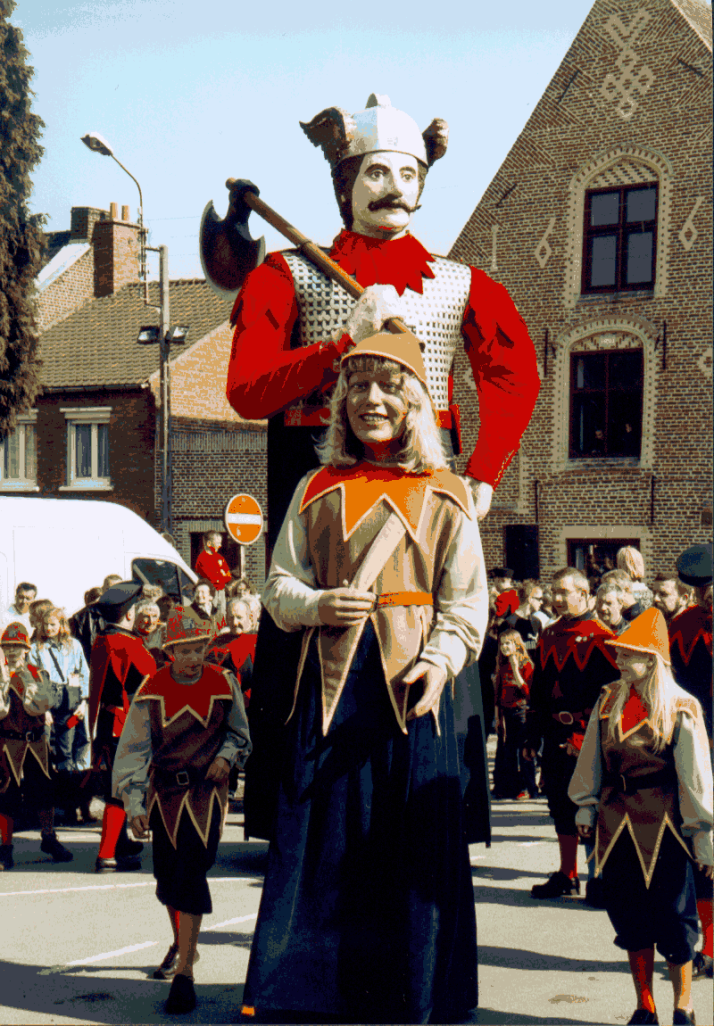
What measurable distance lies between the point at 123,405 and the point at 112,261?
414 centimetres

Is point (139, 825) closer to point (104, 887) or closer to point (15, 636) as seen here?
point (104, 887)

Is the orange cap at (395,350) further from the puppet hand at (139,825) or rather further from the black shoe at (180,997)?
the black shoe at (180,997)

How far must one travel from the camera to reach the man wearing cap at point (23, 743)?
331 inches

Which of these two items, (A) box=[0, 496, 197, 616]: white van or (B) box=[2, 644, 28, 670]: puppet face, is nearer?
(B) box=[2, 644, 28, 670]: puppet face

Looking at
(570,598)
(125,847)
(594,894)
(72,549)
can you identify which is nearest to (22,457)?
(72,549)

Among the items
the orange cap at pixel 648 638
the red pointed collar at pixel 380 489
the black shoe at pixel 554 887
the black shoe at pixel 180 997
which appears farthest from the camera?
the black shoe at pixel 554 887

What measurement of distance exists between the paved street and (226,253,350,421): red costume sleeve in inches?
87.5

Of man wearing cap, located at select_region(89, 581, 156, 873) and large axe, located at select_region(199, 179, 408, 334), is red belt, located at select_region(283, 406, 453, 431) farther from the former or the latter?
man wearing cap, located at select_region(89, 581, 156, 873)

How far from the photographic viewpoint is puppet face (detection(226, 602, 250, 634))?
9.27 meters

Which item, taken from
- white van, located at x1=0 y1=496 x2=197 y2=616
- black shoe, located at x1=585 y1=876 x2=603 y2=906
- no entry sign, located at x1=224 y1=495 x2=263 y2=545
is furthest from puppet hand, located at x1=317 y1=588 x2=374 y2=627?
no entry sign, located at x1=224 y1=495 x2=263 y2=545

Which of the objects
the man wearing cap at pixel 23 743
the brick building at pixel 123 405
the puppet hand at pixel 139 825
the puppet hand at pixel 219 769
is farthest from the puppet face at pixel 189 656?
the brick building at pixel 123 405

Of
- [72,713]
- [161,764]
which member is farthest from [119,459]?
[161,764]

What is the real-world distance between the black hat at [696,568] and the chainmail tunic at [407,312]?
408 cm

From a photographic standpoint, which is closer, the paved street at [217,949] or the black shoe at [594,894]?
the paved street at [217,949]
